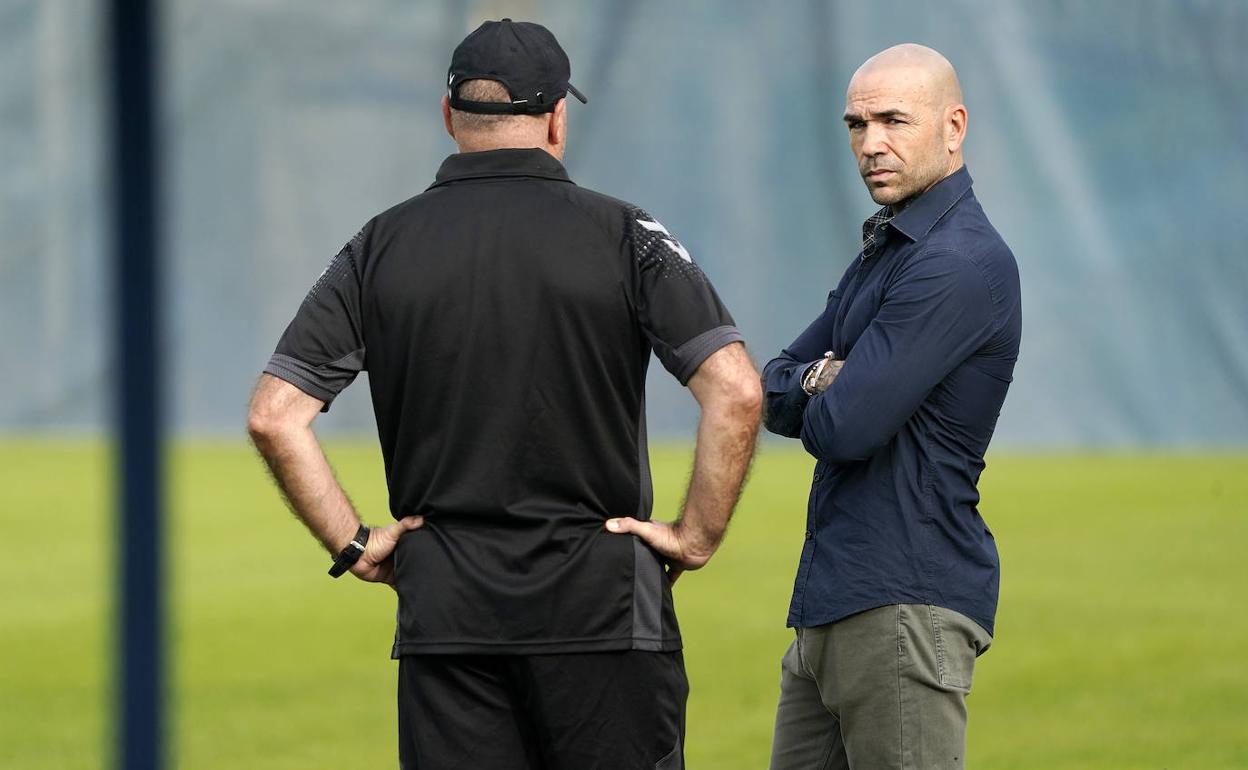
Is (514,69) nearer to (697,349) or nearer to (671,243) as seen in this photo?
(671,243)

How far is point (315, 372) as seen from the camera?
2.28m

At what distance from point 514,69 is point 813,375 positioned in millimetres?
701

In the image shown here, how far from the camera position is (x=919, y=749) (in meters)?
2.39

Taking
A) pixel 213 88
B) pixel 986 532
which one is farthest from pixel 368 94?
pixel 986 532

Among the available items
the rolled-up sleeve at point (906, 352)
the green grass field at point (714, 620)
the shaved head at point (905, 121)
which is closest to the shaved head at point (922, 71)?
the shaved head at point (905, 121)

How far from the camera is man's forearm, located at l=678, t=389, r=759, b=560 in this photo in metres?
2.27

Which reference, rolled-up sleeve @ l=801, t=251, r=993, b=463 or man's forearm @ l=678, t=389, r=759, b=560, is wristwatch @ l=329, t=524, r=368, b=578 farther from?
rolled-up sleeve @ l=801, t=251, r=993, b=463

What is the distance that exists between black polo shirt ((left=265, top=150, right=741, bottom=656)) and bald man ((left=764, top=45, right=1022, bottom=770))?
0.29 m

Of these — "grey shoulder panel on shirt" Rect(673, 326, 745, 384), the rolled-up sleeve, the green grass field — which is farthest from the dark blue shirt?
the green grass field

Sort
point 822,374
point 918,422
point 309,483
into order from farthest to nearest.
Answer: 1. point 822,374
2. point 918,422
3. point 309,483

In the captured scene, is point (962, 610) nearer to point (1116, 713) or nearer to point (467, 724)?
point (467, 724)

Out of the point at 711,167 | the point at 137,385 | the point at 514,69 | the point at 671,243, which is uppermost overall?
the point at 711,167

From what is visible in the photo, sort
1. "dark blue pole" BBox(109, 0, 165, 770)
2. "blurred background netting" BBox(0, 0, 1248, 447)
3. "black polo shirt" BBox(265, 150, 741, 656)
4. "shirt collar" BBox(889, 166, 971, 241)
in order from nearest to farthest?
"dark blue pole" BBox(109, 0, 165, 770) → "black polo shirt" BBox(265, 150, 741, 656) → "shirt collar" BBox(889, 166, 971, 241) → "blurred background netting" BBox(0, 0, 1248, 447)

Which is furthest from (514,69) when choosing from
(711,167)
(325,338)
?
(711,167)
